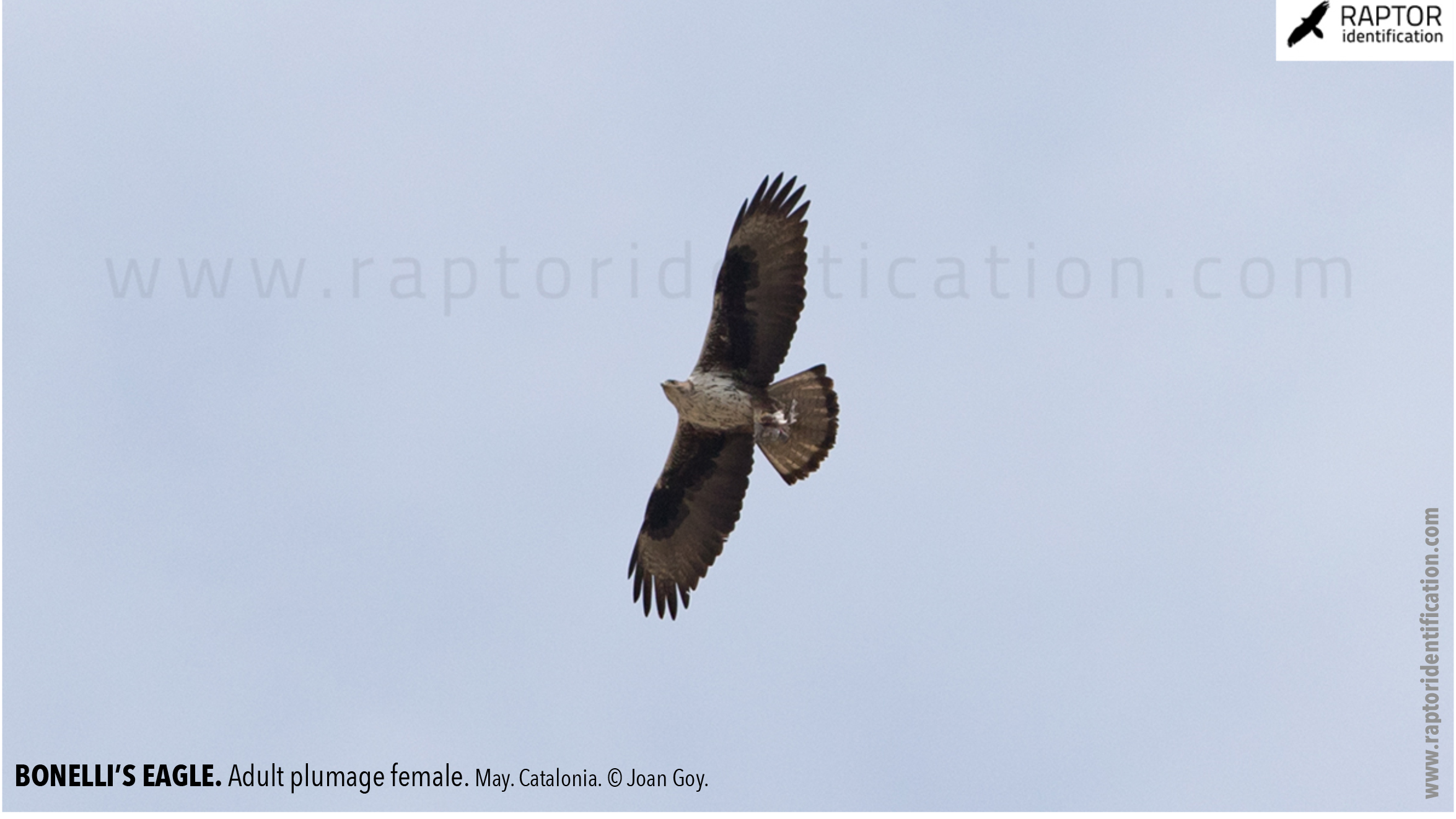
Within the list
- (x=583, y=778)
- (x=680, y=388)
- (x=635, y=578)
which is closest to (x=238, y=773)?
(x=583, y=778)

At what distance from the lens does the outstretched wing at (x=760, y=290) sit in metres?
12.4

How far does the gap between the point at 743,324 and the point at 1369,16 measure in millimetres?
6648

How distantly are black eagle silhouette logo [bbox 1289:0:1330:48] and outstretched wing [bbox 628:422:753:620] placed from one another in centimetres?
638

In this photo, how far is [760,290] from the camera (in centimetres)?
1244

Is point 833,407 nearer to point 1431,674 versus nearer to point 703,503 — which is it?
point 703,503

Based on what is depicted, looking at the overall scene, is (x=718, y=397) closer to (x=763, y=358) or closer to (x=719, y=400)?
(x=719, y=400)

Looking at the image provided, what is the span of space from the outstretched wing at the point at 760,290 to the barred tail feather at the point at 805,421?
264mm

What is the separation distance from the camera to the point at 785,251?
40.9 ft

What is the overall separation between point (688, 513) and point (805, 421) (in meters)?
1.74

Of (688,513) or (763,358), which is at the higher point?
(763,358)

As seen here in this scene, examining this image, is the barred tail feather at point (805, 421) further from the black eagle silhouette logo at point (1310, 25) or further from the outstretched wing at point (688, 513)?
the black eagle silhouette logo at point (1310, 25)

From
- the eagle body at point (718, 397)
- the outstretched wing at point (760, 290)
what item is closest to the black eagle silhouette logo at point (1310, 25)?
the outstretched wing at point (760, 290)

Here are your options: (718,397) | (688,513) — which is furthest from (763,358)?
(688,513)

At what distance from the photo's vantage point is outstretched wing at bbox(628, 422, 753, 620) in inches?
521
